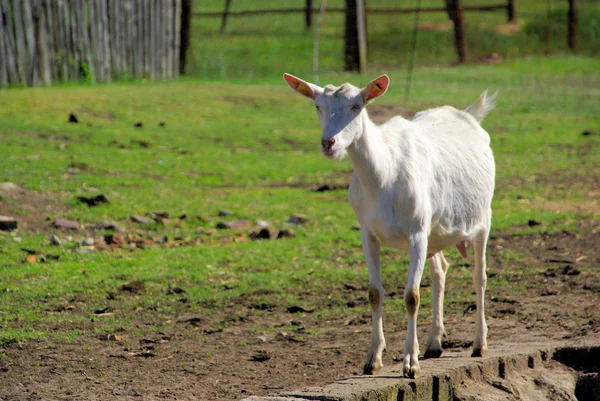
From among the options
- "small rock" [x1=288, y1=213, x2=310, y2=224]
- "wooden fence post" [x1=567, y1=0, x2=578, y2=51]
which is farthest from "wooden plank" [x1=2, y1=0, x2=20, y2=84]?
"wooden fence post" [x1=567, y1=0, x2=578, y2=51]

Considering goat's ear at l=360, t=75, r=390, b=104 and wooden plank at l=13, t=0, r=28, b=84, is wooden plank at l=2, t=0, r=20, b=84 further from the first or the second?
goat's ear at l=360, t=75, r=390, b=104

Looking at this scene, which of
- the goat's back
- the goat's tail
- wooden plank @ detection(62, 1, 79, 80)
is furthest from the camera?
wooden plank @ detection(62, 1, 79, 80)

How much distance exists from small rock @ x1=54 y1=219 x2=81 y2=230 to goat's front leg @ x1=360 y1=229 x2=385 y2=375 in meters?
4.91

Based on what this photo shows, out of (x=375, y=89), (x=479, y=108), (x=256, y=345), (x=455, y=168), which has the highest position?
(x=375, y=89)

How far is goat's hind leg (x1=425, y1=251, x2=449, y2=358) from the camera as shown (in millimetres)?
6156

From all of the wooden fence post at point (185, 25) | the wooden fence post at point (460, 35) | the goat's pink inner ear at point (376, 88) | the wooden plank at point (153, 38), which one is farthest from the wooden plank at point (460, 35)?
the goat's pink inner ear at point (376, 88)

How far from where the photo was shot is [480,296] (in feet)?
20.8

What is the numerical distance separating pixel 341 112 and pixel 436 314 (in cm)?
168

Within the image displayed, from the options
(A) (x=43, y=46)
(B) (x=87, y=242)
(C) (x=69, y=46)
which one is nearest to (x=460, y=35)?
(C) (x=69, y=46)

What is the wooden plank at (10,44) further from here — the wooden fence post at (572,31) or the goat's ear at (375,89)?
the wooden fence post at (572,31)

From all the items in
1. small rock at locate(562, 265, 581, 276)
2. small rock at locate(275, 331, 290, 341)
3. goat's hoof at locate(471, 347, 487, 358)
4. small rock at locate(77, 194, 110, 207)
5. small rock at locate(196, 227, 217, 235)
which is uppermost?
goat's hoof at locate(471, 347, 487, 358)

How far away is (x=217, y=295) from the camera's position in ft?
25.8

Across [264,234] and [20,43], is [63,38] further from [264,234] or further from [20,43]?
[264,234]

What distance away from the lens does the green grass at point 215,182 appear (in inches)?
306
